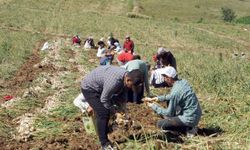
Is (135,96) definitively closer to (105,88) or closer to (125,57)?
(125,57)

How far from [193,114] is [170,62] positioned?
11.0 feet

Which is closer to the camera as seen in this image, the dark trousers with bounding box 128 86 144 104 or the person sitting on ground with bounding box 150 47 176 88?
the dark trousers with bounding box 128 86 144 104

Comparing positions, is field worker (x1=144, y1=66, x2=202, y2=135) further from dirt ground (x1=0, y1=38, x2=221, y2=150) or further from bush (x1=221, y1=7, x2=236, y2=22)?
bush (x1=221, y1=7, x2=236, y2=22)

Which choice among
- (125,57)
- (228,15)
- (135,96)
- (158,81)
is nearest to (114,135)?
(135,96)

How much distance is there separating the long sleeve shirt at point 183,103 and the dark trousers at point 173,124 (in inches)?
2.8

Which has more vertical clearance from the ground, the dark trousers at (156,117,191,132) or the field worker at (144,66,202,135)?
the field worker at (144,66,202,135)

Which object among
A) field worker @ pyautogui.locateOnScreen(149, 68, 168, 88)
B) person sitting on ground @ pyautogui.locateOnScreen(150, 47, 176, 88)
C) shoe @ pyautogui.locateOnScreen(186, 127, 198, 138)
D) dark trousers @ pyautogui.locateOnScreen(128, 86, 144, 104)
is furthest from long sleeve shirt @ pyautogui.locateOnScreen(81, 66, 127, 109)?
field worker @ pyautogui.locateOnScreen(149, 68, 168, 88)

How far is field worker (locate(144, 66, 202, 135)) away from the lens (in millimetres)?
7375

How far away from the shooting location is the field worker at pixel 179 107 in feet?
24.2

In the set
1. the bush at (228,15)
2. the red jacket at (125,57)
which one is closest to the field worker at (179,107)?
the red jacket at (125,57)

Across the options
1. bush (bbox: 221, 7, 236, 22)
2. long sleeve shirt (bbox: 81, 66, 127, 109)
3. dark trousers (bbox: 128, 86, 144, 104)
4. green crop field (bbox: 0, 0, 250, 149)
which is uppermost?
long sleeve shirt (bbox: 81, 66, 127, 109)

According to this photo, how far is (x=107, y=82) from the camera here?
6535mm

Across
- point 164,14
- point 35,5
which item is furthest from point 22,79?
point 164,14

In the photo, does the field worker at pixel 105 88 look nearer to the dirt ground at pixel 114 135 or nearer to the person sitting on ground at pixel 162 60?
the dirt ground at pixel 114 135
